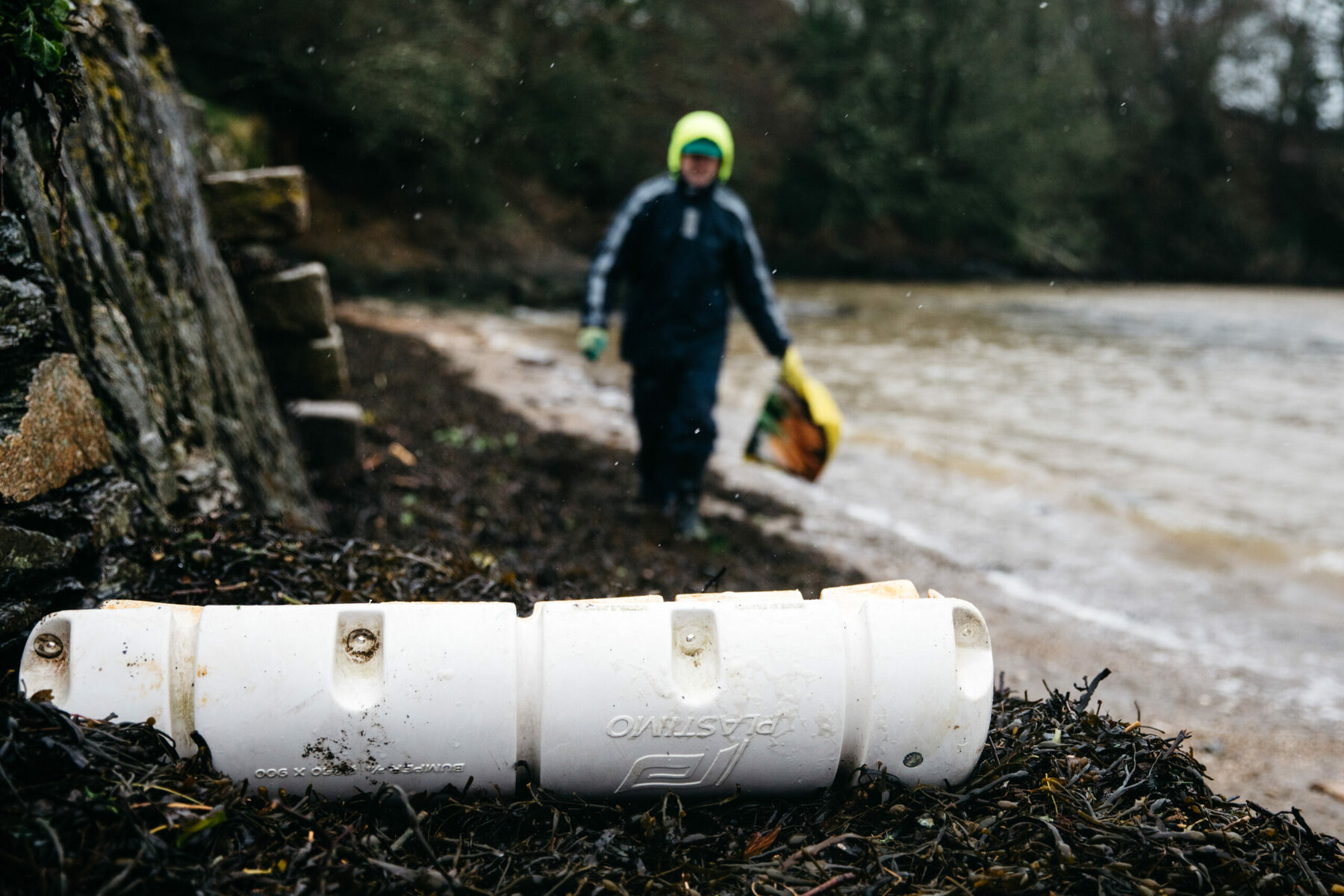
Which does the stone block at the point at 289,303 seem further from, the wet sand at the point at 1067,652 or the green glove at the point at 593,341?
the wet sand at the point at 1067,652

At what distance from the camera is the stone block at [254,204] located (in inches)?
218

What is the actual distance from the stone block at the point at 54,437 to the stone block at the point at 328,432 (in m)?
2.76

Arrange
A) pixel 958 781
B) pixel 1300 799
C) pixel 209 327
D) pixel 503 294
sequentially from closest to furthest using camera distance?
pixel 958 781 → pixel 1300 799 → pixel 209 327 → pixel 503 294

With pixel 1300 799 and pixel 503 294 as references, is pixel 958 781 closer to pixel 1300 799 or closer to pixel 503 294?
pixel 1300 799

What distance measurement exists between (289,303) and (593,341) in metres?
1.85

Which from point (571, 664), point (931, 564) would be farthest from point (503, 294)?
point (571, 664)

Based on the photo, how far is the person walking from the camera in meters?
5.62

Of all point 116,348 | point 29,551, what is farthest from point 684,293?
point 29,551

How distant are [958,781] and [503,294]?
1768 centimetres

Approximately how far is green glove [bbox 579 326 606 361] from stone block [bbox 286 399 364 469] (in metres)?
1.43

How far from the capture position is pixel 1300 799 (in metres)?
3.49

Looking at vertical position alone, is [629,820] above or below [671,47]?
below

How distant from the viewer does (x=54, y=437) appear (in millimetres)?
2475

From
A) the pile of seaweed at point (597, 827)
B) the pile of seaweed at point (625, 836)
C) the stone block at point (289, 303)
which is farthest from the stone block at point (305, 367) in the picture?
the pile of seaweed at point (625, 836)
